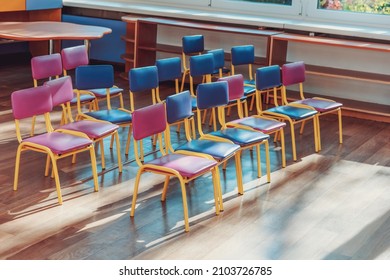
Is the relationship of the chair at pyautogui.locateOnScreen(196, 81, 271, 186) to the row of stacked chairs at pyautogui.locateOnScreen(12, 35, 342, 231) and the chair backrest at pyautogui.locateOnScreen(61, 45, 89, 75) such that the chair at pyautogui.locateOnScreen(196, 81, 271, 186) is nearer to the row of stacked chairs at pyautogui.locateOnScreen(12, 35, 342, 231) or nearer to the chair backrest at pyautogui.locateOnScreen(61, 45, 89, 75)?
the row of stacked chairs at pyautogui.locateOnScreen(12, 35, 342, 231)

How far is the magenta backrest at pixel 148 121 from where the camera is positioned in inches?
201

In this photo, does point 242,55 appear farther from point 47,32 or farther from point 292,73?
point 47,32

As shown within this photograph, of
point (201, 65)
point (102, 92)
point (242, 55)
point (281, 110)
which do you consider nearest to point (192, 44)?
point (242, 55)

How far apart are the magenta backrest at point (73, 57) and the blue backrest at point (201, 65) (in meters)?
1.16

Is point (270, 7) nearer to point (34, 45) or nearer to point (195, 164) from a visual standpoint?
point (34, 45)

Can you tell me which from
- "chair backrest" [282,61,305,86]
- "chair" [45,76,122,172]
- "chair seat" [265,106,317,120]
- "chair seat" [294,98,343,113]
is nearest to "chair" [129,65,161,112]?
"chair" [45,76,122,172]

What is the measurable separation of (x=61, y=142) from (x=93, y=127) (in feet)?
A: 1.56

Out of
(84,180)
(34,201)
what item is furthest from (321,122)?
(34,201)

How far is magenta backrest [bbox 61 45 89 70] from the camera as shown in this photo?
7098 millimetres

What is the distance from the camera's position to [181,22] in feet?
31.1

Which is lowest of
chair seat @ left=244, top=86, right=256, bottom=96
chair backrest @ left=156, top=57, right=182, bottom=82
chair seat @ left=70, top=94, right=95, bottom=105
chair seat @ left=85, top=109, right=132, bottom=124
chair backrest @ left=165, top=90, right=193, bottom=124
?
chair seat @ left=85, top=109, right=132, bottom=124

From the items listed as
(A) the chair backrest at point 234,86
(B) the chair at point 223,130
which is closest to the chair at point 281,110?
(A) the chair backrest at point 234,86

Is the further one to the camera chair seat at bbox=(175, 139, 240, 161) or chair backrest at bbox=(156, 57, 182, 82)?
chair backrest at bbox=(156, 57, 182, 82)

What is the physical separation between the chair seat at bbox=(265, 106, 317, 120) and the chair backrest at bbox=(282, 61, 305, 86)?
0.34 meters
